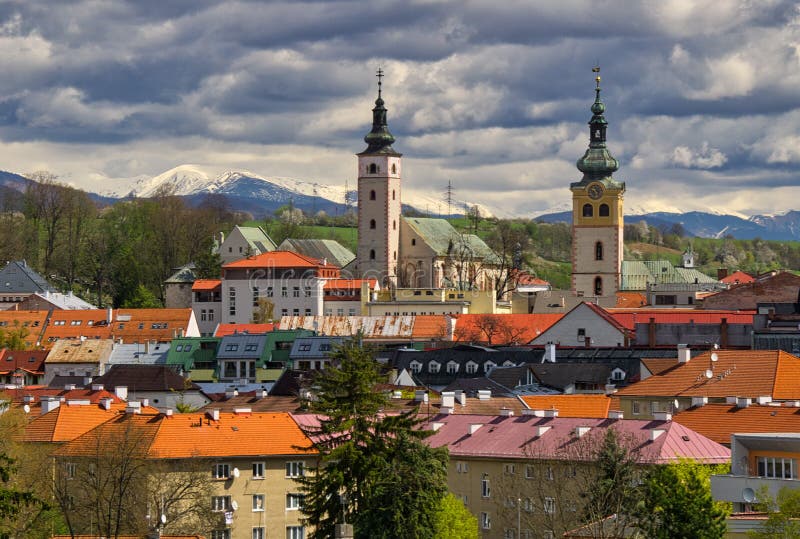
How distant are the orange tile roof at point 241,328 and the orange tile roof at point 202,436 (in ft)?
224

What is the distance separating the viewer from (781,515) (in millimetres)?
45438

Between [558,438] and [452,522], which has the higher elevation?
[558,438]

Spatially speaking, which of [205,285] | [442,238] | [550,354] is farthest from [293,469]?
[442,238]

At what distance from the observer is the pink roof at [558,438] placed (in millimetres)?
61000

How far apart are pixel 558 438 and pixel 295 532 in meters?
8.97

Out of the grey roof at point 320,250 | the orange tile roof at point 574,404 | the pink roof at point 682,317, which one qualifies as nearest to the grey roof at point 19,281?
the grey roof at point 320,250

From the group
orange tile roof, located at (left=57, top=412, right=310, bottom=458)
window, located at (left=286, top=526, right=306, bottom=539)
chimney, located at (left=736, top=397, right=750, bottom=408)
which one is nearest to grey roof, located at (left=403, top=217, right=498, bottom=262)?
orange tile roof, located at (left=57, top=412, right=310, bottom=458)

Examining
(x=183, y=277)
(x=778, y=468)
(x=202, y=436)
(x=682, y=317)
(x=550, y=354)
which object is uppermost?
(x=183, y=277)

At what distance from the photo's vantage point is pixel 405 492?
184ft

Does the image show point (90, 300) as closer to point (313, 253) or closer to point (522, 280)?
point (313, 253)

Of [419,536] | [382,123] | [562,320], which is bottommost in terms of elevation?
[419,536]

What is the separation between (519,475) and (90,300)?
374 feet

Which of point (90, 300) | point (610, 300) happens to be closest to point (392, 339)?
point (610, 300)

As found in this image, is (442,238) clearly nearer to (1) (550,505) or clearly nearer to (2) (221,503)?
(2) (221,503)
